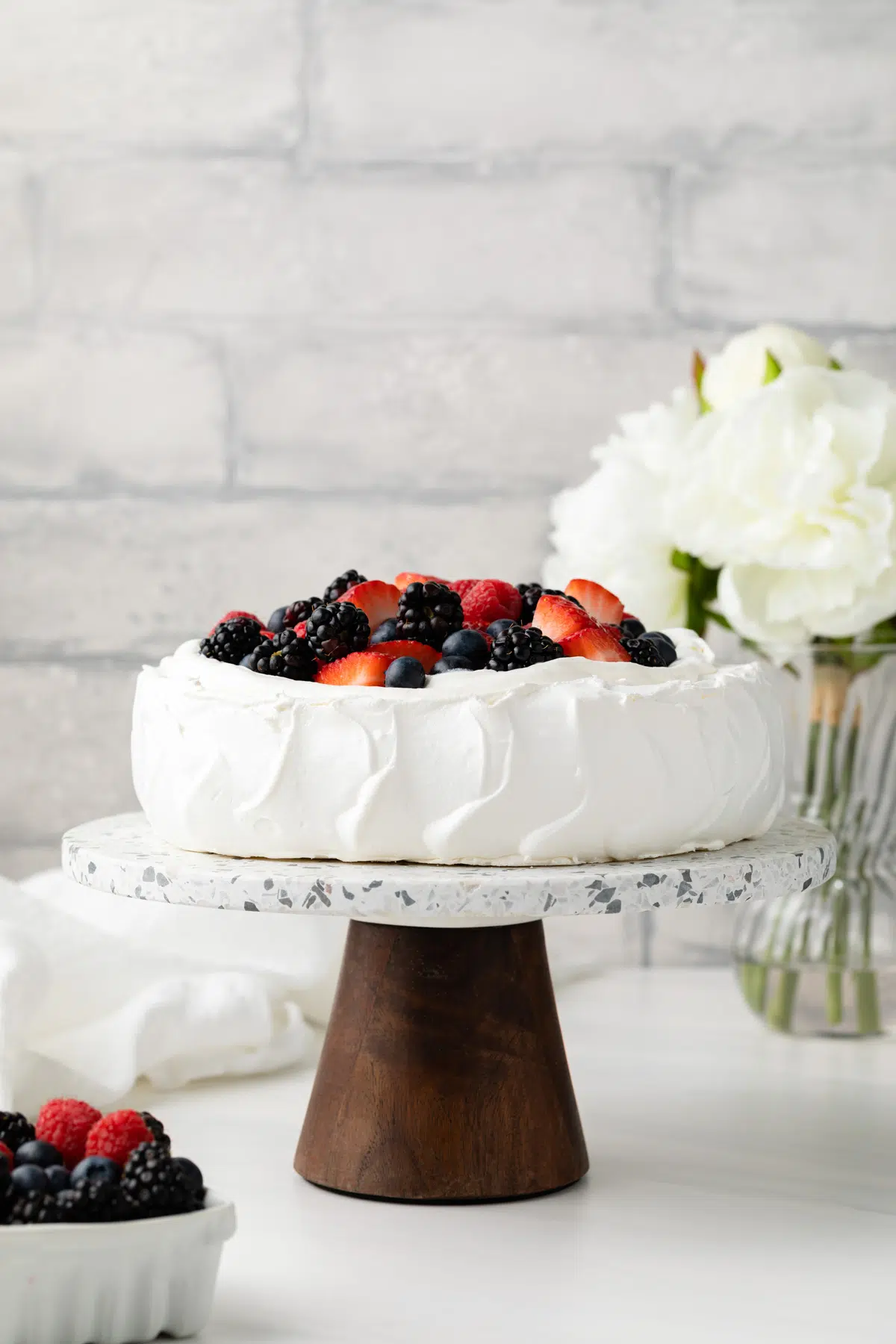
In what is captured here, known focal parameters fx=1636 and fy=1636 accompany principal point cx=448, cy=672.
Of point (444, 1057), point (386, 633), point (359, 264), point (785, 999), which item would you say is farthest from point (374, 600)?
point (359, 264)

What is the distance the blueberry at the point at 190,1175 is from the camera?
84 cm

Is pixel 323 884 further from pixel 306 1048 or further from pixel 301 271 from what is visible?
pixel 301 271

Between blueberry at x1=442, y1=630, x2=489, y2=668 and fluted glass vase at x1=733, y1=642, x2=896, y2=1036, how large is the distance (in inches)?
21.7

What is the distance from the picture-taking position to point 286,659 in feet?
3.43

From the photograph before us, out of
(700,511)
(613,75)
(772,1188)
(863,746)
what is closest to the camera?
(772,1188)

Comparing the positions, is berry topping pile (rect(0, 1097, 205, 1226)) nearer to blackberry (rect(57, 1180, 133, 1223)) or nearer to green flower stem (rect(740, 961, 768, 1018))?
blackberry (rect(57, 1180, 133, 1223))

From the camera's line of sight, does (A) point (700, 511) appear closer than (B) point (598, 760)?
No

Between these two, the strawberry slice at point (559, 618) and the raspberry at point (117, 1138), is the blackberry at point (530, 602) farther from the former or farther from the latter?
the raspberry at point (117, 1138)

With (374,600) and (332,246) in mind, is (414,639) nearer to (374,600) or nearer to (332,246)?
(374,600)

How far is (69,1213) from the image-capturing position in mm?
817

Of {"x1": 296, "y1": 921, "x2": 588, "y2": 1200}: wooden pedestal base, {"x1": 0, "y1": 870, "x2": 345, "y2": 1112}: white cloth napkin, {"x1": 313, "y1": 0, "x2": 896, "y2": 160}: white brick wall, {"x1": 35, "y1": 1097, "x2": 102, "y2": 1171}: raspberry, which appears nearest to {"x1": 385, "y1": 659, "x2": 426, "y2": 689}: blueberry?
{"x1": 296, "y1": 921, "x2": 588, "y2": 1200}: wooden pedestal base

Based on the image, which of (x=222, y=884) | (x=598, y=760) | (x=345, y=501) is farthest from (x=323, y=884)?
(x=345, y=501)

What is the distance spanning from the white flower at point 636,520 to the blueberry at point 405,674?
49 cm

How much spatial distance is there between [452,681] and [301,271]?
0.96 metres
